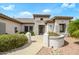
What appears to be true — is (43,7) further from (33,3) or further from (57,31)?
(57,31)

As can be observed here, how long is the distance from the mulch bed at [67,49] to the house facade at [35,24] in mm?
464

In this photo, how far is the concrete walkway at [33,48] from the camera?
9883 mm

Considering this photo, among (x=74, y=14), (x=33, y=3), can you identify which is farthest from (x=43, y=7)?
(x=74, y=14)

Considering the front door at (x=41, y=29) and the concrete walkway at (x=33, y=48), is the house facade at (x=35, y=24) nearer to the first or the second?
the front door at (x=41, y=29)

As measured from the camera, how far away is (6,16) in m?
10.2

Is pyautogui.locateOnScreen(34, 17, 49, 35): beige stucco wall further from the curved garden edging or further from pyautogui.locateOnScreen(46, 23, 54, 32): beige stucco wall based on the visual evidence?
the curved garden edging

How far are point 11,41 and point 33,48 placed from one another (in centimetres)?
97

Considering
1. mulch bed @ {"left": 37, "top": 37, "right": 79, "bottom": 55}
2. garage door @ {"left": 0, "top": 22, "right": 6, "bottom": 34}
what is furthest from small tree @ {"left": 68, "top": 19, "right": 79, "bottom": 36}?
garage door @ {"left": 0, "top": 22, "right": 6, "bottom": 34}

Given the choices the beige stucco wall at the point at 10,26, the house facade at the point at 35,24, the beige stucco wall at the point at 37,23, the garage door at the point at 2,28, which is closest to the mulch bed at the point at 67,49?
the house facade at the point at 35,24

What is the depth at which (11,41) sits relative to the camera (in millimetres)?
10188

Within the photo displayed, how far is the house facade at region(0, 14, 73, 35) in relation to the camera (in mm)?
10086

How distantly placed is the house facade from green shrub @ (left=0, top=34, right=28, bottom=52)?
297 millimetres

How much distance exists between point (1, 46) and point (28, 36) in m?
1.24

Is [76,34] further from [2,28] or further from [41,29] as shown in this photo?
[2,28]
